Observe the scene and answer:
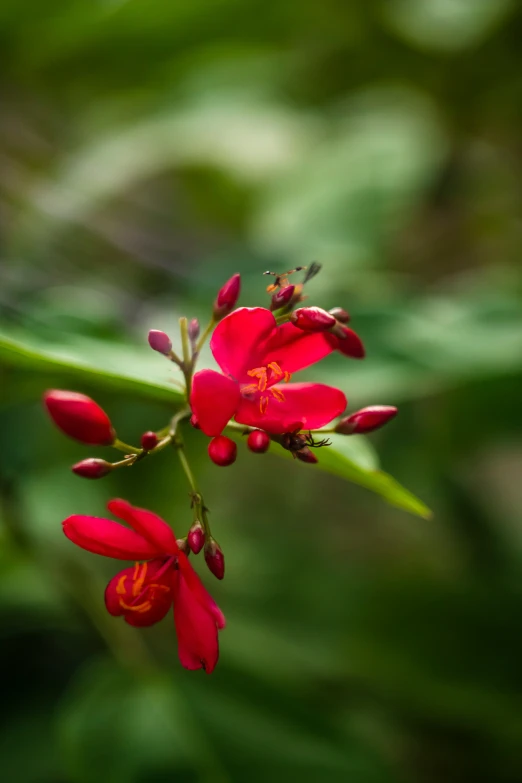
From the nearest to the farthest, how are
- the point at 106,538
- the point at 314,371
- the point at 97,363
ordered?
the point at 106,538, the point at 97,363, the point at 314,371

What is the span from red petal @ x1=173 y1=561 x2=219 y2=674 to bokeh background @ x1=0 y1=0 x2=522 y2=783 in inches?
7.4

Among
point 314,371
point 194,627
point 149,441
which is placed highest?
point 314,371

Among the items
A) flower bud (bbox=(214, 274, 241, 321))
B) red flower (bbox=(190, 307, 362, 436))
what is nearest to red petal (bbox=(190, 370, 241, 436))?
red flower (bbox=(190, 307, 362, 436))

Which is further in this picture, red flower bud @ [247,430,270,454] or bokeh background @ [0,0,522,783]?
bokeh background @ [0,0,522,783]

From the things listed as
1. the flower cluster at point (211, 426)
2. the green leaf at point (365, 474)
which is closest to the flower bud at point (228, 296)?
the flower cluster at point (211, 426)

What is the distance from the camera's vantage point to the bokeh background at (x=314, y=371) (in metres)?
0.94

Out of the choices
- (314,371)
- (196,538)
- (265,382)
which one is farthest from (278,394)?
(314,371)

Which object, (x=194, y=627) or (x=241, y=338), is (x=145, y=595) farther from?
(x=241, y=338)

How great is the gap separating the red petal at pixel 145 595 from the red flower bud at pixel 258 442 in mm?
108

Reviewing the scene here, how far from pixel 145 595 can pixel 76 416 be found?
141 millimetres

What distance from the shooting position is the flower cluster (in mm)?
512

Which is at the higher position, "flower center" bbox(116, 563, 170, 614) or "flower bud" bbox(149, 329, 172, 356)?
"flower bud" bbox(149, 329, 172, 356)

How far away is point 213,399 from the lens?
0.51 meters

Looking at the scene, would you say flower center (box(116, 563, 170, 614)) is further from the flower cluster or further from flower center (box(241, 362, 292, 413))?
flower center (box(241, 362, 292, 413))
